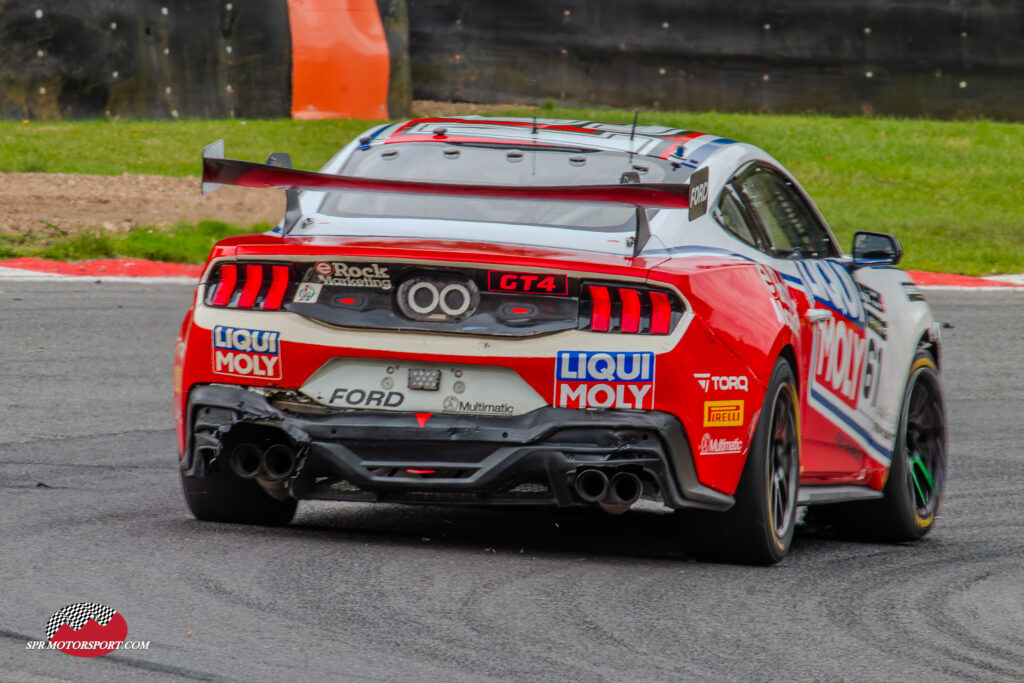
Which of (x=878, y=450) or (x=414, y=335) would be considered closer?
(x=414, y=335)

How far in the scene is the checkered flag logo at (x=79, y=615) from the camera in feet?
13.1

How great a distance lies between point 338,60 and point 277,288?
18550 millimetres

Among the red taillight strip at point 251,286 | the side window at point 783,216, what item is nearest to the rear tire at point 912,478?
the side window at point 783,216

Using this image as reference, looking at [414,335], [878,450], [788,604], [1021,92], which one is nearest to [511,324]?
[414,335]

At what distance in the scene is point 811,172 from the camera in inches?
933

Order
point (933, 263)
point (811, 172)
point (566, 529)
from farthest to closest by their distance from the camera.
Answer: point (811, 172), point (933, 263), point (566, 529)

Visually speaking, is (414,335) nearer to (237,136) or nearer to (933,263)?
(933,263)

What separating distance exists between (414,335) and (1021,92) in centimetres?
2252

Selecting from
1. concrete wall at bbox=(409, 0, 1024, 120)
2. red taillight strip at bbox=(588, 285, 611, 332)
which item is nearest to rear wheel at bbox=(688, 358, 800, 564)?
red taillight strip at bbox=(588, 285, 611, 332)

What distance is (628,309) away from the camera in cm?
473

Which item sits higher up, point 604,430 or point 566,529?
point 604,430

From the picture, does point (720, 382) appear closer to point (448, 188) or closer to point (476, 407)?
point (476, 407)

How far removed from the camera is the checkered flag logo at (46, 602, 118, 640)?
4.00 m

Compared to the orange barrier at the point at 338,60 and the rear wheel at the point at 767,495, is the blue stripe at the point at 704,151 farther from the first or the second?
the orange barrier at the point at 338,60
